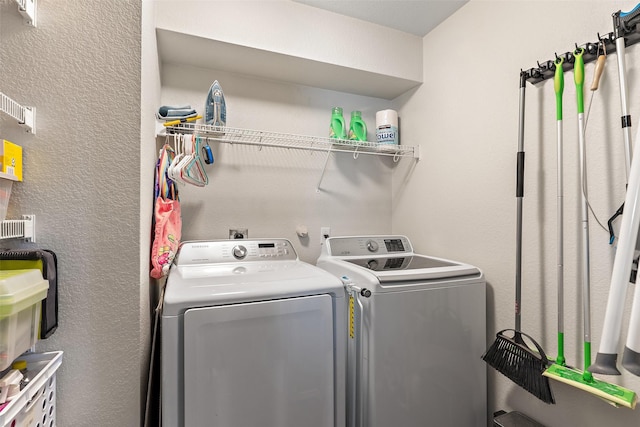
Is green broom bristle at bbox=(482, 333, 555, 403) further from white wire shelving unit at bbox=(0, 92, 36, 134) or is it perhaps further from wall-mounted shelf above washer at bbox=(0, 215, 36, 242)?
white wire shelving unit at bbox=(0, 92, 36, 134)

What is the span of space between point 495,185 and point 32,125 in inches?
77.7

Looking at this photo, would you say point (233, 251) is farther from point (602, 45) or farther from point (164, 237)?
point (602, 45)

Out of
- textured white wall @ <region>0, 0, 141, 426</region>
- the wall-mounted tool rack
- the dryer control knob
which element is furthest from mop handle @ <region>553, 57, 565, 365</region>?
textured white wall @ <region>0, 0, 141, 426</region>

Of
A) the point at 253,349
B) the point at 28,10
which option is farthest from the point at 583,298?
the point at 28,10

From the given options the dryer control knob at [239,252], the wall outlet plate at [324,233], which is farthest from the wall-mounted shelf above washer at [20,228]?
the wall outlet plate at [324,233]

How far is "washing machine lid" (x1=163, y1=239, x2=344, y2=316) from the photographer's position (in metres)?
1.15

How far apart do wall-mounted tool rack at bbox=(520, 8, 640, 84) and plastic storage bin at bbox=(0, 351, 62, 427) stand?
7.00 feet

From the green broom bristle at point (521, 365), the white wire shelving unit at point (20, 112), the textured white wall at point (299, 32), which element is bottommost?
the green broom bristle at point (521, 365)

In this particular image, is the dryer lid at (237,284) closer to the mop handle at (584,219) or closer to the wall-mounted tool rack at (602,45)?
the mop handle at (584,219)

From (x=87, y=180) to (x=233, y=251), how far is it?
0.83 meters

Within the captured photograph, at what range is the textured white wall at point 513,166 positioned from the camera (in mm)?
1229

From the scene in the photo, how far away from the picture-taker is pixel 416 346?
144 centimetres

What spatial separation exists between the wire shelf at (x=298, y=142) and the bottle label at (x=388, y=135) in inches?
1.9

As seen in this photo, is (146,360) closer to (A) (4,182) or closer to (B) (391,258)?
(A) (4,182)
